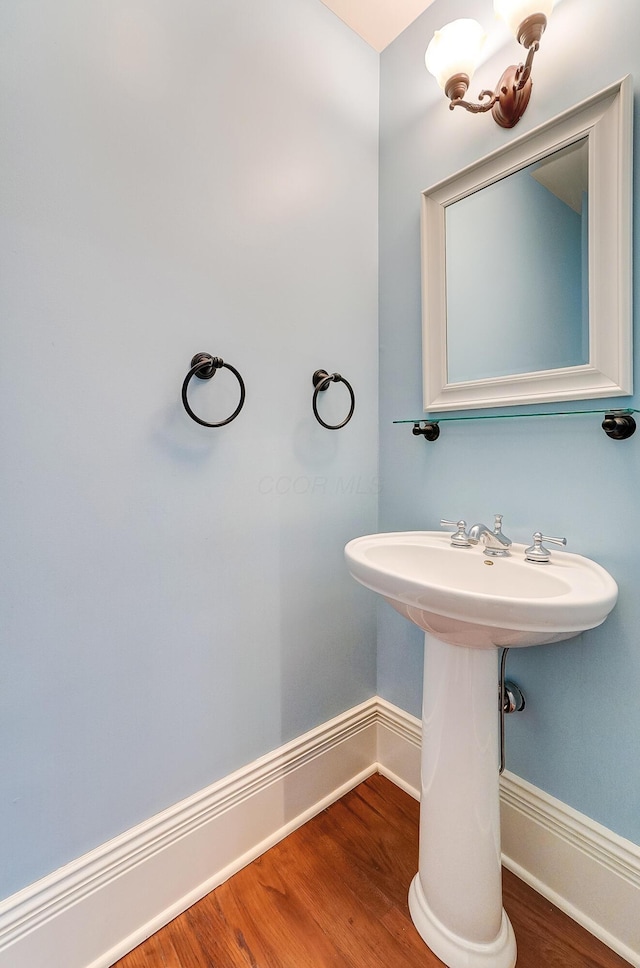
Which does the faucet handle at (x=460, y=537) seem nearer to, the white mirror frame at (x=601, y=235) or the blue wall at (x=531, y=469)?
the blue wall at (x=531, y=469)

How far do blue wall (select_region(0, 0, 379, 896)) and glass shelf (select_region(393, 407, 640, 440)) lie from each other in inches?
9.4

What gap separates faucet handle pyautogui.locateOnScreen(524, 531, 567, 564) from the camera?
1.00 meters

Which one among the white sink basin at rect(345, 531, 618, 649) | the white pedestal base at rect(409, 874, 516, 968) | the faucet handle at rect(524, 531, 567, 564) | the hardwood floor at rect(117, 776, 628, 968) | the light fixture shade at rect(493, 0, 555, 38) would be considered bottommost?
the hardwood floor at rect(117, 776, 628, 968)

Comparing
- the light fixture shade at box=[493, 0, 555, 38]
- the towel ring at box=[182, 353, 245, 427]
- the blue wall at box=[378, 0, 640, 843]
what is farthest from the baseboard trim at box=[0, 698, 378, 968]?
the light fixture shade at box=[493, 0, 555, 38]

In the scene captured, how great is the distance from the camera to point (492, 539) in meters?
1.07

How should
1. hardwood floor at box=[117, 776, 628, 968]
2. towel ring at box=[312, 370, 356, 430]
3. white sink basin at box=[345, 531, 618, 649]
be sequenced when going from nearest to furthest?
white sink basin at box=[345, 531, 618, 649]
hardwood floor at box=[117, 776, 628, 968]
towel ring at box=[312, 370, 356, 430]

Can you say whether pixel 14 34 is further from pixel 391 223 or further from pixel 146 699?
pixel 146 699

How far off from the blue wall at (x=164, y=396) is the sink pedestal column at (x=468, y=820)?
0.48m

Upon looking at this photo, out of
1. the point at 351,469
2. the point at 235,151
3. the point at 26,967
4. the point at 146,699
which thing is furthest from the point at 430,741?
the point at 235,151

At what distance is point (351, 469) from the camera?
1.42 meters

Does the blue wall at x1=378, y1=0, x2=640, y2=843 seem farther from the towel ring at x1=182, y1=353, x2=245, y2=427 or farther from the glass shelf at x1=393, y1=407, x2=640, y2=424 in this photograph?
the towel ring at x1=182, y1=353, x2=245, y2=427

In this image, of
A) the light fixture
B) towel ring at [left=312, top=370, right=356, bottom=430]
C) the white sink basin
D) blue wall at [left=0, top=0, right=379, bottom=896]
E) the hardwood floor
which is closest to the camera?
the white sink basin

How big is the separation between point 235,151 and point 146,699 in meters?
1.35

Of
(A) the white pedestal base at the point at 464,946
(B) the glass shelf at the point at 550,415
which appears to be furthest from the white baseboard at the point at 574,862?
(B) the glass shelf at the point at 550,415
